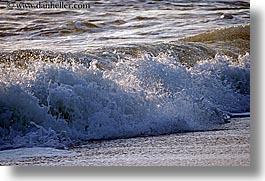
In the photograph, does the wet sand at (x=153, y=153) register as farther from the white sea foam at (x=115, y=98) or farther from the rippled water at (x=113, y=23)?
the rippled water at (x=113, y=23)

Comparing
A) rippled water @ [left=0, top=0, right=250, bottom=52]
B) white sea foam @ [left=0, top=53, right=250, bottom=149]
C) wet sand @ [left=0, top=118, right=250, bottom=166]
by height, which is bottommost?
wet sand @ [left=0, top=118, right=250, bottom=166]

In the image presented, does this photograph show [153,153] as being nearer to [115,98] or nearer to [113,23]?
[115,98]

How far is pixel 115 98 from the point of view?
4609 millimetres

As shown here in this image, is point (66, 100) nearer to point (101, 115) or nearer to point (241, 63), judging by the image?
point (101, 115)

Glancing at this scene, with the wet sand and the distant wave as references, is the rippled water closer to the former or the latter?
the distant wave

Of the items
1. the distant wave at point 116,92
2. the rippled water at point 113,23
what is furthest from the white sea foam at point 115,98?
the rippled water at point 113,23

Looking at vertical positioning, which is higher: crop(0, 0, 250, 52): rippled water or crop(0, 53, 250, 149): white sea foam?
crop(0, 0, 250, 52): rippled water

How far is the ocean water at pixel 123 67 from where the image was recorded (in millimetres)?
4531

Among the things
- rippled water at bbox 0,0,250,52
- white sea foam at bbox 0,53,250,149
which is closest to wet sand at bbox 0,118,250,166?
white sea foam at bbox 0,53,250,149

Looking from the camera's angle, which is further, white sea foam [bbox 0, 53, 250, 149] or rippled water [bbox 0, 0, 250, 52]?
rippled water [bbox 0, 0, 250, 52]

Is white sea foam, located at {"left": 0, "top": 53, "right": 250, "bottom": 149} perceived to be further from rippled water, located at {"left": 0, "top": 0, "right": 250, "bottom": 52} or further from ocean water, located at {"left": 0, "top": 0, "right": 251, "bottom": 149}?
rippled water, located at {"left": 0, "top": 0, "right": 250, "bottom": 52}

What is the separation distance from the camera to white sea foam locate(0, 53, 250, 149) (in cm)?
448

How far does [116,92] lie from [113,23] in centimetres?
34

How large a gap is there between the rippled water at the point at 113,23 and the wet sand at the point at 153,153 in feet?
1.68
